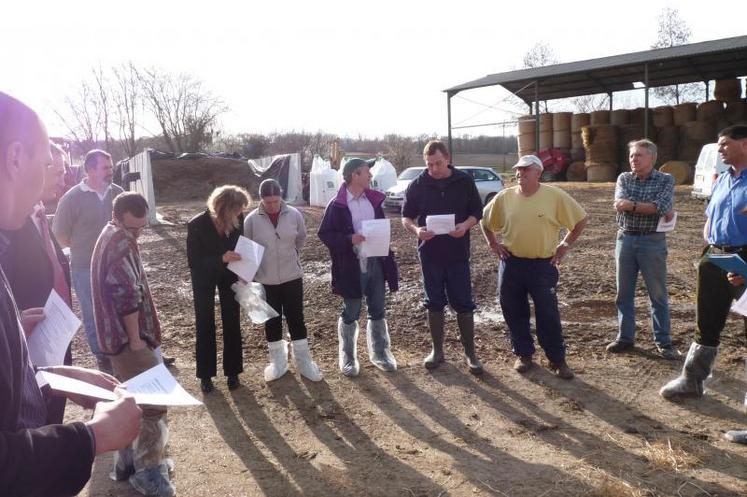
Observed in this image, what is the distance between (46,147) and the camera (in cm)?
Result: 147

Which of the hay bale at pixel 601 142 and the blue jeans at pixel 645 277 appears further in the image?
the hay bale at pixel 601 142

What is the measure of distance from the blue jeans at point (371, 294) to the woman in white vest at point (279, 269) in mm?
429

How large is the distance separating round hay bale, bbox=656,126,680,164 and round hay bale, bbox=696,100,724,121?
3.48 ft

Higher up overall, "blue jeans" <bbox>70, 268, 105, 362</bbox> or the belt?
the belt

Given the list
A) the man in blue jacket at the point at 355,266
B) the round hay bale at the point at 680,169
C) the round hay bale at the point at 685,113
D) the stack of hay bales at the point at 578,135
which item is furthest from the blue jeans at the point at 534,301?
the stack of hay bales at the point at 578,135

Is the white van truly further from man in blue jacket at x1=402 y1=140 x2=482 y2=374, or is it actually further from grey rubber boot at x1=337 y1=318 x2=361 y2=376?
grey rubber boot at x1=337 y1=318 x2=361 y2=376

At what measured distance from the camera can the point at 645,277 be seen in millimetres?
5184

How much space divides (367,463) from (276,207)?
7.41 ft

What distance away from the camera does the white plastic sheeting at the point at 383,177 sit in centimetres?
1967

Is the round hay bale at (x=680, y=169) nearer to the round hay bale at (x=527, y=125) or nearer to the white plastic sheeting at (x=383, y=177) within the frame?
the round hay bale at (x=527, y=125)

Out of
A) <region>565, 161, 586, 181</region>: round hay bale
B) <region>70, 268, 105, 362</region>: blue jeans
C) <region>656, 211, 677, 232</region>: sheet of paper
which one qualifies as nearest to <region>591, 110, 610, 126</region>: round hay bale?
<region>565, 161, 586, 181</region>: round hay bale

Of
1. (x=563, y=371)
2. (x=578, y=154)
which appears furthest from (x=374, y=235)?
(x=578, y=154)

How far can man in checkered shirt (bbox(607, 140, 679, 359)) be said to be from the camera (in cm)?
500

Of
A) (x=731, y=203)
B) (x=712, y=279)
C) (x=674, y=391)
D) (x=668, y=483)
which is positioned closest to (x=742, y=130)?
(x=731, y=203)
